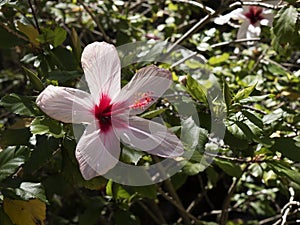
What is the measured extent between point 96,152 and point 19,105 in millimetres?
202

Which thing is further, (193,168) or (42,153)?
(193,168)

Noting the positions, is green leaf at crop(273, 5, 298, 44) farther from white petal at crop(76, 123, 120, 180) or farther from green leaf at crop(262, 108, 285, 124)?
white petal at crop(76, 123, 120, 180)

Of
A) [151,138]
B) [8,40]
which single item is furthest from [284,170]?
[8,40]

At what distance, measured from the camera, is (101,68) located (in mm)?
958

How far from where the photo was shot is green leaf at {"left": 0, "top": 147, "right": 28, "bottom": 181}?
1054 millimetres

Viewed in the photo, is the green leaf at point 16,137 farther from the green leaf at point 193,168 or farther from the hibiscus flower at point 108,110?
the green leaf at point 193,168

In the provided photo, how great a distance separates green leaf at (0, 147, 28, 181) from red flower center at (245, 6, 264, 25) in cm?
80

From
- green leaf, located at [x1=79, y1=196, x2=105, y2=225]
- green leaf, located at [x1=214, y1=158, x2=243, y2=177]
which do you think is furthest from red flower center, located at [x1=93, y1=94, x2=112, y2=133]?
green leaf, located at [x1=79, y1=196, x2=105, y2=225]

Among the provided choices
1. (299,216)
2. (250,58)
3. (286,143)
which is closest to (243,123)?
(286,143)

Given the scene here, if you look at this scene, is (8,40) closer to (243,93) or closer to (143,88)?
(143,88)

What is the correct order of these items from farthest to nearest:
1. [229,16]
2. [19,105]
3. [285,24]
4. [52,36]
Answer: [229,16], [52,36], [285,24], [19,105]

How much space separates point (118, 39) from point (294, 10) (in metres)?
0.62

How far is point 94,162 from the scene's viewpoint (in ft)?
2.95

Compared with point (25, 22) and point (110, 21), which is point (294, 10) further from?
point (110, 21)
